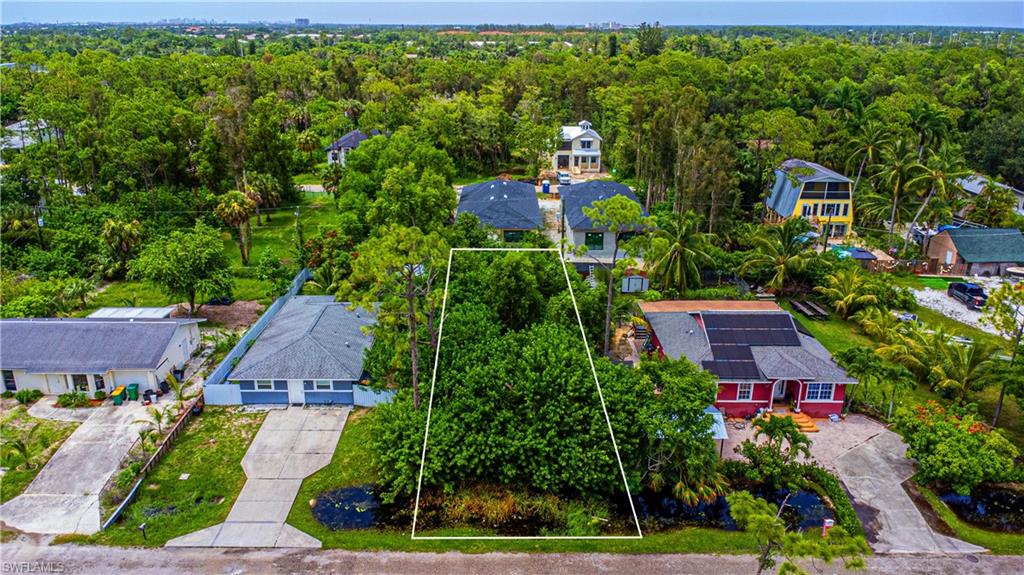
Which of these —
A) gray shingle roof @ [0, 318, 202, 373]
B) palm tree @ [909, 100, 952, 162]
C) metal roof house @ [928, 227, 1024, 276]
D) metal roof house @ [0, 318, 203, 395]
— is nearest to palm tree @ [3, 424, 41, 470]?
metal roof house @ [0, 318, 203, 395]

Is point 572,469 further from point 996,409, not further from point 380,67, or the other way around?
point 380,67

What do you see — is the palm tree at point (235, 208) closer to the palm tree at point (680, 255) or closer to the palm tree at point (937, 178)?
the palm tree at point (680, 255)

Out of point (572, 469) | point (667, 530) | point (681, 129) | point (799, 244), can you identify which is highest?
point (681, 129)

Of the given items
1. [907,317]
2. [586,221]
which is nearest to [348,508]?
[586,221]

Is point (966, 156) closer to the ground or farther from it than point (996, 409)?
farther from it

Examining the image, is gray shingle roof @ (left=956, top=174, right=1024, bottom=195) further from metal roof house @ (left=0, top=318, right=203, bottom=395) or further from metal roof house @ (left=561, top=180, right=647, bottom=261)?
metal roof house @ (left=0, top=318, right=203, bottom=395)

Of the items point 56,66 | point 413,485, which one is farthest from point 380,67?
point 413,485

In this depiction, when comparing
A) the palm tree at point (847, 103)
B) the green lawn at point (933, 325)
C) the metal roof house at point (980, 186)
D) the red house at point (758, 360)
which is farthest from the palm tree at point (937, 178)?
the red house at point (758, 360)

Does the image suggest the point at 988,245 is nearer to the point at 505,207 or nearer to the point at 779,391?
the point at 779,391
